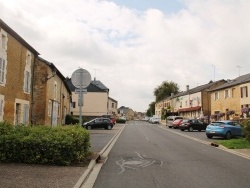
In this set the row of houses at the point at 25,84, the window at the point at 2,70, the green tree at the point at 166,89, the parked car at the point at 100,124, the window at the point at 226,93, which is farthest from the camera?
the green tree at the point at 166,89

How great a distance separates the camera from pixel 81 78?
12.7 metres

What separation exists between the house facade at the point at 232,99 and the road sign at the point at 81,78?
3030 cm

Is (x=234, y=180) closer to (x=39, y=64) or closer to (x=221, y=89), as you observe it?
(x=39, y=64)

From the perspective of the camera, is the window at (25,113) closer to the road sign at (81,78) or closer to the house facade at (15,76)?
the house facade at (15,76)

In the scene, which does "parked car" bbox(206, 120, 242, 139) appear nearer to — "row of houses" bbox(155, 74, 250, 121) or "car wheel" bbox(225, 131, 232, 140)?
"car wheel" bbox(225, 131, 232, 140)

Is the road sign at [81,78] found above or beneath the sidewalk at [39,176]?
above

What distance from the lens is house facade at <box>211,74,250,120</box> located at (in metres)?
42.2

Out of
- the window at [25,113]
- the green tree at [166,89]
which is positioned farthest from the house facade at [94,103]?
the window at [25,113]

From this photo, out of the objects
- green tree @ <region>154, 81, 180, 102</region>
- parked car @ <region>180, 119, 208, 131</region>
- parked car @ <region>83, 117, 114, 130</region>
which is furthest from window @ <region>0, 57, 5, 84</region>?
green tree @ <region>154, 81, 180, 102</region>

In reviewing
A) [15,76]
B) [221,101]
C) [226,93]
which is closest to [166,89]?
[221,101]

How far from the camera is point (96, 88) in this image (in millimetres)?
76125

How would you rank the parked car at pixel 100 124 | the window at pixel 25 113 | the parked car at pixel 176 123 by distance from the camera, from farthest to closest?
the parked car at pixel 176 123
the parked car at pixel 100 124
the window at pixel 25 113

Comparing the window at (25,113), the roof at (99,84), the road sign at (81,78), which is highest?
the roof at (99,84)

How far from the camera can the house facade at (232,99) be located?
1662 inches
